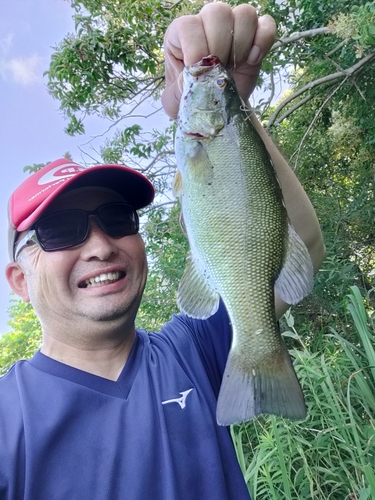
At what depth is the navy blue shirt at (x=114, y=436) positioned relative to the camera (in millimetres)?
1124

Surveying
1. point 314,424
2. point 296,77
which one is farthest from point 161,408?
point 296,77

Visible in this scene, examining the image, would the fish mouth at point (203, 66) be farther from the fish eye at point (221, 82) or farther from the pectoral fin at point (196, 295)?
the pectoral fin at point (196, 295)

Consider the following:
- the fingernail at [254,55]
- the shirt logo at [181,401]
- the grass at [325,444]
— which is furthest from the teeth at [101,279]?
the grass at [325,444]

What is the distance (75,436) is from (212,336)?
60 centimetres

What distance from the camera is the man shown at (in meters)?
1.16

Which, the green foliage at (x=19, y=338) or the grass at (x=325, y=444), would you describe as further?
the green foliage at (x=19, y=338)

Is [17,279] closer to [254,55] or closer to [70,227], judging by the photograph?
[70,227]

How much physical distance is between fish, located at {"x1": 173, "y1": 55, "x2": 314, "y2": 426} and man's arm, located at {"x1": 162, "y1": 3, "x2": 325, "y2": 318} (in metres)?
0.05

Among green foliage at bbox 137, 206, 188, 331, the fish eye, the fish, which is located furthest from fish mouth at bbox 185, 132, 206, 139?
green foliage at bbox 137, 206, 188, 331

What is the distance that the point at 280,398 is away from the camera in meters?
1.03

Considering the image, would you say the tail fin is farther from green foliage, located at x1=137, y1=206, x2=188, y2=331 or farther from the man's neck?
green foliage, located at x1=137, y1=206, x2=188, y2=331

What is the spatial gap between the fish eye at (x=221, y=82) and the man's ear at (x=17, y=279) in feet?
3.12

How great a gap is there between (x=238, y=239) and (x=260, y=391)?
15.9 inches

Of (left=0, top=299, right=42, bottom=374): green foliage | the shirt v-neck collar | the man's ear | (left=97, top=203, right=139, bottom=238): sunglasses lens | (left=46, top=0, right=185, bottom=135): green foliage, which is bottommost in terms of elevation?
the shirt v-neck collar
